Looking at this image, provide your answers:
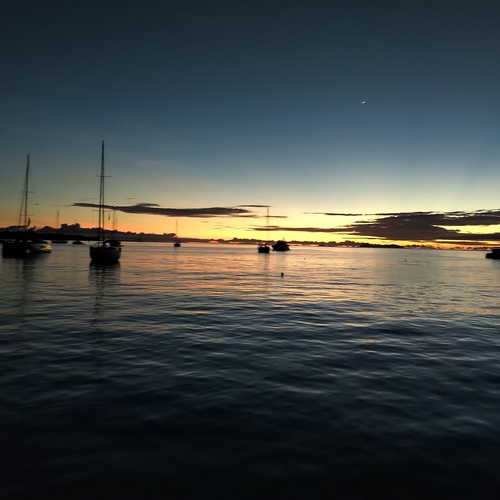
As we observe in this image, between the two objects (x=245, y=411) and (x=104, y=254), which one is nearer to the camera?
(x=245, y=411)

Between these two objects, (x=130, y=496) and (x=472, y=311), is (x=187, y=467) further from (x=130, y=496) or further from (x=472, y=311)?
(x=472, y=311)

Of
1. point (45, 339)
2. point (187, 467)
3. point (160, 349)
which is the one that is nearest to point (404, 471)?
point (187, 467)

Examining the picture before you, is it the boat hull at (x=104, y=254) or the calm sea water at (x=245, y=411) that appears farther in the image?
the boat hull at (x=104, y=254)

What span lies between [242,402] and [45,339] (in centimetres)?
1095

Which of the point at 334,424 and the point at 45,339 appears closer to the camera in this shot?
the point at 334,424

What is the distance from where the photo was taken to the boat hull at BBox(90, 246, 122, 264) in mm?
65875

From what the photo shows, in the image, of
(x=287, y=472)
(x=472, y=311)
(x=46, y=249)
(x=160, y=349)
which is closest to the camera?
(x=287, y=472)

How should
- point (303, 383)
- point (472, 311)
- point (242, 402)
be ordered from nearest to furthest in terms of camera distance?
point (242, 402) → point (303, 383) → point (472, 311)

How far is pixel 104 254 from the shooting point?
2598 inches

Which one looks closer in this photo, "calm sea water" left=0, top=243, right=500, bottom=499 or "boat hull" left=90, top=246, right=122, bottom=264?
"calm sea water" left=0, top=243, right=500, bottom=499

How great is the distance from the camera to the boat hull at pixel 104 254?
65.9 metres

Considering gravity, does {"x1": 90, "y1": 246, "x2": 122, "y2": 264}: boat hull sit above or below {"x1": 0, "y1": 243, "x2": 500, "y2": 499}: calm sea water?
above

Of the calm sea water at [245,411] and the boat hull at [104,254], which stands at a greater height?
the boat hull at [104,254]

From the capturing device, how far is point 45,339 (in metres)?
15.7
